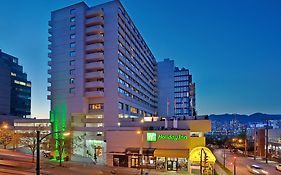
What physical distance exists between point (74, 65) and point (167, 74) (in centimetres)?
9172

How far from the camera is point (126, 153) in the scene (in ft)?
179

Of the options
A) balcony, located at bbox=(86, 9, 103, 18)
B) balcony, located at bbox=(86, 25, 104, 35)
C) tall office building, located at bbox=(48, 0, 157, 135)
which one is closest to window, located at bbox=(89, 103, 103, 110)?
tall office building, located at bbox=(48, 0, 157, 135)

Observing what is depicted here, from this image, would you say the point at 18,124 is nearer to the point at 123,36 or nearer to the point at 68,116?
the point at 68,116

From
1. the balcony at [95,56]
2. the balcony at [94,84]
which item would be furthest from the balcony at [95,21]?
the balcony at [94,84]

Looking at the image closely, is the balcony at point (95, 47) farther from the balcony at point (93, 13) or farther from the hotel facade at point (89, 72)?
the balcony at point (93, 13)

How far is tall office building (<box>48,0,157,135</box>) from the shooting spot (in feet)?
257

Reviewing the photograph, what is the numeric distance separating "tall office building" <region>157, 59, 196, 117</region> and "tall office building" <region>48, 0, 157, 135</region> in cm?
7812

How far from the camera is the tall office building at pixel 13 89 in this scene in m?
148

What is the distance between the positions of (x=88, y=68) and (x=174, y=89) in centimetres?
9260

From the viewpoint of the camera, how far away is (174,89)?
542 feet

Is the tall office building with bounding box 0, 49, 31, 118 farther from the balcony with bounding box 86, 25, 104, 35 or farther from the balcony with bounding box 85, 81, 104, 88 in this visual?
the balcony with bounding box 86, 25, 104, 35

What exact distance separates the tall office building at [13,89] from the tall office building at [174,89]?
82911 mm

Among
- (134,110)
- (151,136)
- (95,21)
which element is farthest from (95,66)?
(151,136)

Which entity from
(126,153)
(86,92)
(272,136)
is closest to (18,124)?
(86,92)
